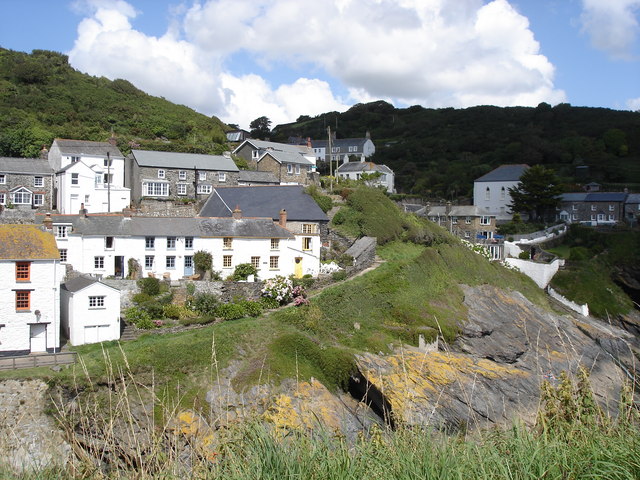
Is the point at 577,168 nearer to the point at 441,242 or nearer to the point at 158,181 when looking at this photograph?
the point at 441,242

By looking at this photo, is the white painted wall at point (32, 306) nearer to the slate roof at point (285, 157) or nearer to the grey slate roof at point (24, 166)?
the grey slate roof at point (24, 166)

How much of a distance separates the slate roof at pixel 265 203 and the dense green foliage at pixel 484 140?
34.6 metres

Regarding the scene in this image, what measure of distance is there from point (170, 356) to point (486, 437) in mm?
16483

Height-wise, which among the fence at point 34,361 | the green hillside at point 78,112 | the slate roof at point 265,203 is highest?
the green hillside at point 78,112

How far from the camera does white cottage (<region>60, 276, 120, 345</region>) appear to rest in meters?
24.0

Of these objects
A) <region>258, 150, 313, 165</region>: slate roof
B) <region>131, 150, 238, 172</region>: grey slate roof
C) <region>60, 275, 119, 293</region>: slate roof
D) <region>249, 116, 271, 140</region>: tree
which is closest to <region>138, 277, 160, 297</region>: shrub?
<region>60, 275, 119, 293</region>: slate roof

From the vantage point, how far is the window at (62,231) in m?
27.6

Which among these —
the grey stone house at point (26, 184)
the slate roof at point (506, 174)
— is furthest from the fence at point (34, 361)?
the slate roof at point (506, 174)

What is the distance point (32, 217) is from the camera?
3456 centimetres

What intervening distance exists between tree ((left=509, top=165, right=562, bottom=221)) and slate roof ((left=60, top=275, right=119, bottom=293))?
47.1 meters

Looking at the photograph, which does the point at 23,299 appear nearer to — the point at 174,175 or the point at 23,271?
the point at 23,271

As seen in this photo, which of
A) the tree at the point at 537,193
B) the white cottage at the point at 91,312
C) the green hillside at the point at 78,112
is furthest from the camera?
the tree at the point at 537,193

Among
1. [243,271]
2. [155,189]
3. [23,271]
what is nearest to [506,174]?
[155,189]

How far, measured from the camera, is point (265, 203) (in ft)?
120
